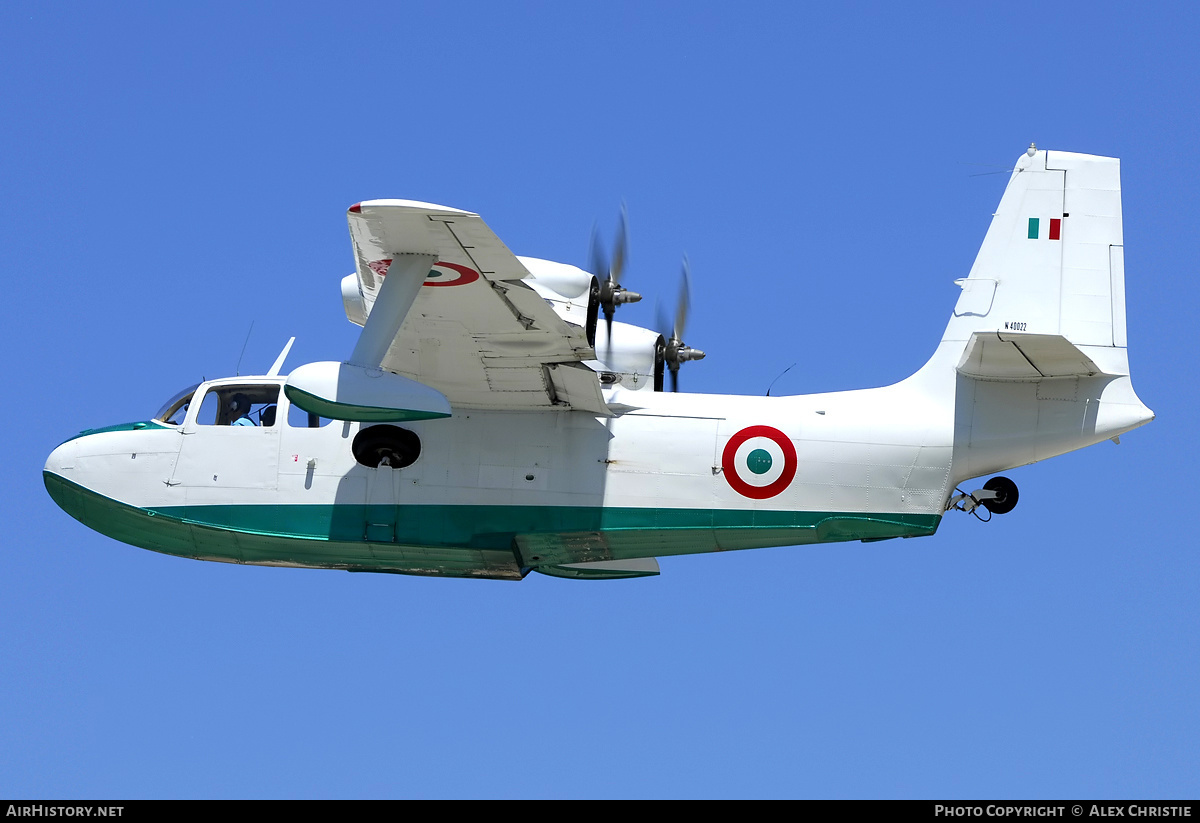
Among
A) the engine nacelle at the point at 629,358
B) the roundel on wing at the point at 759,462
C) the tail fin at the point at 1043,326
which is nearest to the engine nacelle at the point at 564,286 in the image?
the engine nacelle at the point at 629,358

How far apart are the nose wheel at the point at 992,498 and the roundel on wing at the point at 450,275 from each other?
6.30m

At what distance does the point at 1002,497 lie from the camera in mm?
17844

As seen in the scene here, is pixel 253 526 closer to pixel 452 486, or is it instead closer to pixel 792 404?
pixel 452 486

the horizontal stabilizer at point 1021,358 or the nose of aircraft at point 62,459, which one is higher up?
the horizontal stabilizer at point 1021,358

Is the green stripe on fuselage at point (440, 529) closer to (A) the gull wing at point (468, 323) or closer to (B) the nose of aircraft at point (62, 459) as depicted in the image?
(B) the nose of aircraft at point (62, 459)

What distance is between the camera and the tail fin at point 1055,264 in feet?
58.8

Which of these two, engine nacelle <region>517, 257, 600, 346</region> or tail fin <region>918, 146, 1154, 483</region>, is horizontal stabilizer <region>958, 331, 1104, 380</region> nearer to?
tail fin <region>918, 146, 1154, 483</region>

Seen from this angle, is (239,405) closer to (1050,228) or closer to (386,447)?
(386,447)

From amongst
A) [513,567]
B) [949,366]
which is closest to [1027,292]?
[949,366]

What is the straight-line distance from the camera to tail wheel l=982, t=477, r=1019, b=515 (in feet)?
58.5

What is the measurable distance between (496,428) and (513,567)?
183 centimetres

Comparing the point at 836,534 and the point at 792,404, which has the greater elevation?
the point at 792,404
